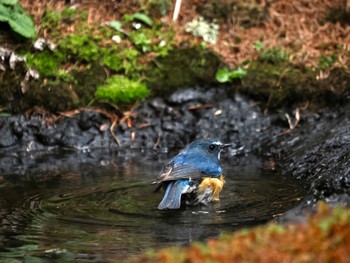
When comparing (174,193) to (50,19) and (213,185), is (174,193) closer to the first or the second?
(213,185)

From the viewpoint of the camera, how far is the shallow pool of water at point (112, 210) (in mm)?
5559

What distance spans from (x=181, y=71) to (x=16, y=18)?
2604 mm

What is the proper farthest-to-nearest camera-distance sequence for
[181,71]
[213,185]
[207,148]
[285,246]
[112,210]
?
[181,71] → [207,148] → [213,185] → [112,210] → [285,246]

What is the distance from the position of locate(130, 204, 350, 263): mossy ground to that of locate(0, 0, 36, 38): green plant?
762 cm

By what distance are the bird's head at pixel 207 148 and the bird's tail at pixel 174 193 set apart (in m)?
0.63

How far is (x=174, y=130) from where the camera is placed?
10.4 metres

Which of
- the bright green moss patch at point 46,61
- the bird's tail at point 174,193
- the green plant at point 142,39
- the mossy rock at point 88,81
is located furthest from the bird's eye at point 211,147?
the bright green moss patch at point 46,61

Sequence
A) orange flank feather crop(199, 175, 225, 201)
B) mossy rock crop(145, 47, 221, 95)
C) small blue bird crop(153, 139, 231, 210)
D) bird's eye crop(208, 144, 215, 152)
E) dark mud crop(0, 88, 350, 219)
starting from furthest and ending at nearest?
1. mossy rock crop(145, 47, 221, 95)
2. dark mud crop(0, 88, 350, 219)
3. bird's eye crop(208, 144, 215, 152)
4. orange flank feather crop(199, 175, 225, 201)
5. small blue bird crop(153, 139, 231, 210)

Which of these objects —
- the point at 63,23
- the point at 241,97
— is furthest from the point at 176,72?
the point at 63,23

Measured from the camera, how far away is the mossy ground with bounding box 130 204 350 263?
3.06 meters

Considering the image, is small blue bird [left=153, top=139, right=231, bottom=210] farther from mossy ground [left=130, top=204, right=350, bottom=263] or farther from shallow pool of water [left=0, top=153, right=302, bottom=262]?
mossy ground [left=130, top=204, right=350, bottom=263]

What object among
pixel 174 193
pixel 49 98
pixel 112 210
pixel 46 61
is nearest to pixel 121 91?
pixel 49 98

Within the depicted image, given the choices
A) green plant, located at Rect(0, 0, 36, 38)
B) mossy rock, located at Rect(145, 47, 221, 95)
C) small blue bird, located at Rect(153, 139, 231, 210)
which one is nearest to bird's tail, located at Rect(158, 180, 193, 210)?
small blue bird, located at Rect(153, 139, 231, 210)

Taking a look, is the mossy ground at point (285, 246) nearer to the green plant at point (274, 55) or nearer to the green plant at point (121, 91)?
the green plant at point (121, 91)
